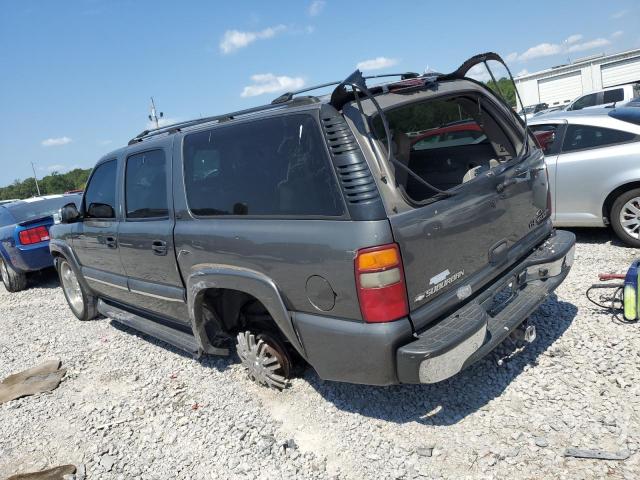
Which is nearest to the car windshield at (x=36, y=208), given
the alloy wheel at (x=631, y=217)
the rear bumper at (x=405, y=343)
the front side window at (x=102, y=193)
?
the front side window at (x=102, y=193)

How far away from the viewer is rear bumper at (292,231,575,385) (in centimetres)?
240

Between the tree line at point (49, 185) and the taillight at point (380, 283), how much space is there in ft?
207

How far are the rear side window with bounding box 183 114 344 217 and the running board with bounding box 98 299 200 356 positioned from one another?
3.64 ft

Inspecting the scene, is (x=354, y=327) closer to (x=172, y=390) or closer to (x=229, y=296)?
(x=229, y=296)

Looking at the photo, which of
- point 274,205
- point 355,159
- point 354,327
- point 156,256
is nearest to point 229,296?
point 156,256

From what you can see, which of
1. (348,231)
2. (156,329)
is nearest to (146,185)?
(156,329)

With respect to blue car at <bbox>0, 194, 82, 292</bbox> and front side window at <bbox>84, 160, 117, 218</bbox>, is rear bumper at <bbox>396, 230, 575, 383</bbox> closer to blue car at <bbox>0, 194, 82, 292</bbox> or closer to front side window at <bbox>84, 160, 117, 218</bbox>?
front side window at <bbox>84, 160, 117, 218</bbox>

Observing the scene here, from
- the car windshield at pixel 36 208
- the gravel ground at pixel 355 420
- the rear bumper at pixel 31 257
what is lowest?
the gravel ground at pixel 355 420

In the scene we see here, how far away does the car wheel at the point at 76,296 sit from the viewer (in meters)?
5.50

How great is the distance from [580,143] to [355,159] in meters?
4.27

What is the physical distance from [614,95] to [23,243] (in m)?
19.4

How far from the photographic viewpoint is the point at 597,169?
532 cm

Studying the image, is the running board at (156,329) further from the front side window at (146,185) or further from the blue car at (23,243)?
the blue car at (23,243)

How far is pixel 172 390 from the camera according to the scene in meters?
3.81
